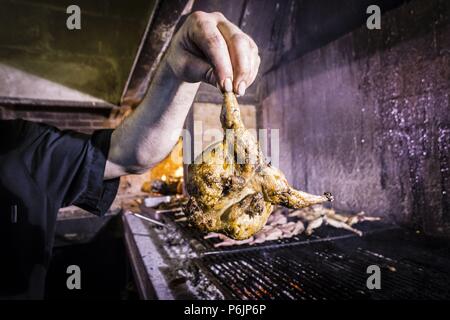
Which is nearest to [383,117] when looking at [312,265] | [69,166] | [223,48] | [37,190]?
[312,265]

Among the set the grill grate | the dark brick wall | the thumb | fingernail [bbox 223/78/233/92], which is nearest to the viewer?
fingernail [bbox 223/78/233/92]

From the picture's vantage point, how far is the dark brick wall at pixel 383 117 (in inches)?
114

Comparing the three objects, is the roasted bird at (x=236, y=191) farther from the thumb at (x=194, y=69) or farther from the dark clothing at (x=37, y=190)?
the dark clothing at (x=37, y=190)

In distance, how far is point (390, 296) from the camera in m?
A: 1.95

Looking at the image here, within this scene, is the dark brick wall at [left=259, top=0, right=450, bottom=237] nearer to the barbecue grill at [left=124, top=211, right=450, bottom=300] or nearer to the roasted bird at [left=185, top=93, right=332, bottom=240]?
the barbecue grill at [left=124, top=211, right=450, bottom=300]

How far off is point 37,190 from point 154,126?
1.00 meters

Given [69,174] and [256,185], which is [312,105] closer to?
[256,185]

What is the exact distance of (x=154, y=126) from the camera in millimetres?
1917

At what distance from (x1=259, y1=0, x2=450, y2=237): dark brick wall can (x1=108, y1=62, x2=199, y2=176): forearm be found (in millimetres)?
2541

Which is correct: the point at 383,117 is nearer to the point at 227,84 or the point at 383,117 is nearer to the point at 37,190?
the point at 227,84

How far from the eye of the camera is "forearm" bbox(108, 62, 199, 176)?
5.90 feet

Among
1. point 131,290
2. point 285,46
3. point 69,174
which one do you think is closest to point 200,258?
point 69,174

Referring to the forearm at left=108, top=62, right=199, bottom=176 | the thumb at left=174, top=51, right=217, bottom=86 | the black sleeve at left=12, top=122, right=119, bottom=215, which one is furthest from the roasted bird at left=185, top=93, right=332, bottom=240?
A: the black sleeve at left=12, top=122, right=119, bottom=215

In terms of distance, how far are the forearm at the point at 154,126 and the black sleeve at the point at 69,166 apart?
12cm
